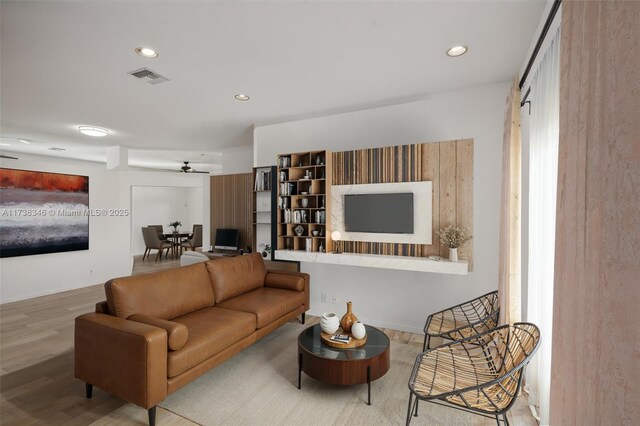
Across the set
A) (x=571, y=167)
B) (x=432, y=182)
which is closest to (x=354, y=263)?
(x=432, y=182)

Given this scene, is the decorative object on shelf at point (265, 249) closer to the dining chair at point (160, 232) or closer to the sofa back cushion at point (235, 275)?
the sofa back cushion at point (235, 275)

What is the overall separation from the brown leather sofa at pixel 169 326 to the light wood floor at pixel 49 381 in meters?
0.19

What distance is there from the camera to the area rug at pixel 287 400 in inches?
88.1

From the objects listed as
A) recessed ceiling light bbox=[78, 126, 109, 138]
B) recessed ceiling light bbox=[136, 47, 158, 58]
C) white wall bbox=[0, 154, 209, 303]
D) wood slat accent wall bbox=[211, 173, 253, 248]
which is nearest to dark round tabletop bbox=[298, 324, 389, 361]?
recessed ceiling light bbox=[136, 47, 158, 58]

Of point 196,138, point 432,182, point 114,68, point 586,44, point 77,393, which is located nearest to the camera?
point 586,44

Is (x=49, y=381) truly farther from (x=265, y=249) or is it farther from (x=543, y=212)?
(x=543, y=212)

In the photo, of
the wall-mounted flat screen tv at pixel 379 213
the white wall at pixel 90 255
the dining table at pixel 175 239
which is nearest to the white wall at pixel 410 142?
the wall-mounted flat screen tv at pixel 379 213

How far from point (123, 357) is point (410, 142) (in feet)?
11.6

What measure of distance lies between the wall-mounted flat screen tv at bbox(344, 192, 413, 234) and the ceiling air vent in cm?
246

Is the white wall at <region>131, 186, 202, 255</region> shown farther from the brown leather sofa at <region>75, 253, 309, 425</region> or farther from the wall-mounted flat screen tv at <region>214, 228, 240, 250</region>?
the brown leather sofa at <region>75, 253, 309, 425</region>

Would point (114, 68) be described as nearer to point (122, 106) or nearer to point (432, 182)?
point (122, 106)

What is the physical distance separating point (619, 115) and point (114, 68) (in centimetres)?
361

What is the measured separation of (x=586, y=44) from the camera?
734mm

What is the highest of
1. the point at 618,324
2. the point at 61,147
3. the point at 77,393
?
the point at 61,147
